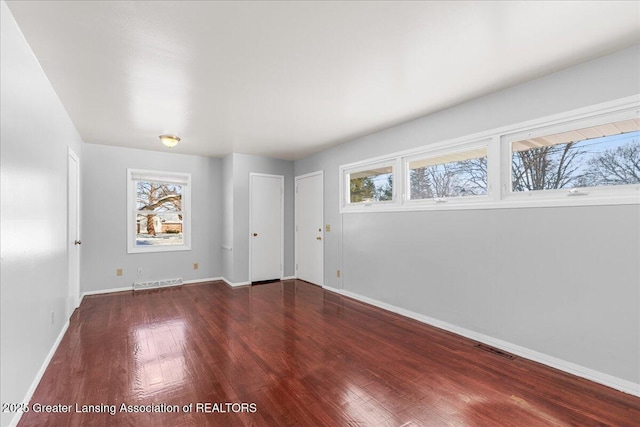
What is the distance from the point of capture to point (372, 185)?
4316 mm

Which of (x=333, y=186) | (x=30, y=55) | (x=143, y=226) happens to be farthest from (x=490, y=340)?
(x=143, y=226)

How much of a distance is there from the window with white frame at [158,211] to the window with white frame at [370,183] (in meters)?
3.15

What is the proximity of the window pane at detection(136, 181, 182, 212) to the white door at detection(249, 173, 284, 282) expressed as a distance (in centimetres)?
142

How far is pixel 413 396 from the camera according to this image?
6.77ft

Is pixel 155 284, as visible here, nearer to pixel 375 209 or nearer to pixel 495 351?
pixel 375 209

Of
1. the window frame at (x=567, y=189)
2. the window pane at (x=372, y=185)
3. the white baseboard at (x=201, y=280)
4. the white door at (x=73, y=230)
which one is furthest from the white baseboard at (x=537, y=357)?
the white door at (x=73, y=230)

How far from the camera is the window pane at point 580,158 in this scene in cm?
216

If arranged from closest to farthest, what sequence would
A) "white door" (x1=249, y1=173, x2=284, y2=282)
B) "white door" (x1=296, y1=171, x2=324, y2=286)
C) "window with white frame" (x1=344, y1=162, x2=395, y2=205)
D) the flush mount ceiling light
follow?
"window with white frame" (x1=344, y1=162, x2=395, y2=205), the flush mount ceiling light, "white door" (x1=296, y1=171, x2=324, y2=286), "white door" (x1=249, y1=173, x2=284, y2=282)

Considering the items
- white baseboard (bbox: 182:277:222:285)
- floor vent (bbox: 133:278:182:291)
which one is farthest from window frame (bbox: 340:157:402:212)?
floor vent (bbox: 133:278:182:291)

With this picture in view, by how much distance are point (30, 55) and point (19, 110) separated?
0.57 metres

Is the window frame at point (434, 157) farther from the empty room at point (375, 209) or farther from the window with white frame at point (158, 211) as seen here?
the window with white frame at point (158, 211)

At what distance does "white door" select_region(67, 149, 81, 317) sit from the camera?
344 cm

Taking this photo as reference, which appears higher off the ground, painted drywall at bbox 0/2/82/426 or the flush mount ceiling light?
the flush mount ceiling light

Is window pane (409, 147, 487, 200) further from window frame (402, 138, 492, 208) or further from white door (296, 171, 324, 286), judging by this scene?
white door (296, 171, 324, 286)
